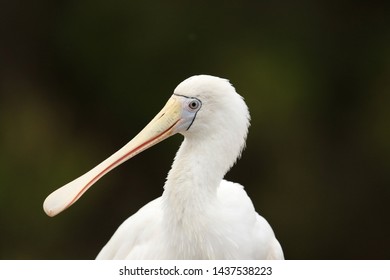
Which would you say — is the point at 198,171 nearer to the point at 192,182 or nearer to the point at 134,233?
the point at 192,182

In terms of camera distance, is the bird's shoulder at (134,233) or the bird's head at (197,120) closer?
the bird's head at (197,120)

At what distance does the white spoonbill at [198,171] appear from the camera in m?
1.85

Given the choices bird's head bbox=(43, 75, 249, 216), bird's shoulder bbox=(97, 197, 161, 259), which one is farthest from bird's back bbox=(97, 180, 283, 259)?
bird's head bbox=(43, 75, 249, 216)

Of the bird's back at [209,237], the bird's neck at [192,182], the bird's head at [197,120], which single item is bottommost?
the bird's back at [209,237]

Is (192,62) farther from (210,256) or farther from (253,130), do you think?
(210,256)

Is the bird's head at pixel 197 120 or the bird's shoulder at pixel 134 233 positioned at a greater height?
the bird's head at pixel 197 120

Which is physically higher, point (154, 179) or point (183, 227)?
point (154, 179)

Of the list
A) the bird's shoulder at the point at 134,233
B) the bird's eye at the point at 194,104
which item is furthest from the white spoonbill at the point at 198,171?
the bird's shoulder at the point at 134,233

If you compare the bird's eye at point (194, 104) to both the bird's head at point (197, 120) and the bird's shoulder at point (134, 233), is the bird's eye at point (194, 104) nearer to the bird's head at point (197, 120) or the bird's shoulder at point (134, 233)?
the bird's head at point (197, 120)

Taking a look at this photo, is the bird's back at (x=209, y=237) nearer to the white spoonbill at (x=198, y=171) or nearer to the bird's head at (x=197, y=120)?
the white spoonbill at (x=198, y=171)

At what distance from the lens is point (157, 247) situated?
1.97 meters

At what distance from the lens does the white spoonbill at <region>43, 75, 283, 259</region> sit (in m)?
1.85

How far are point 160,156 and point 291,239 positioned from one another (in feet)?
1.82
